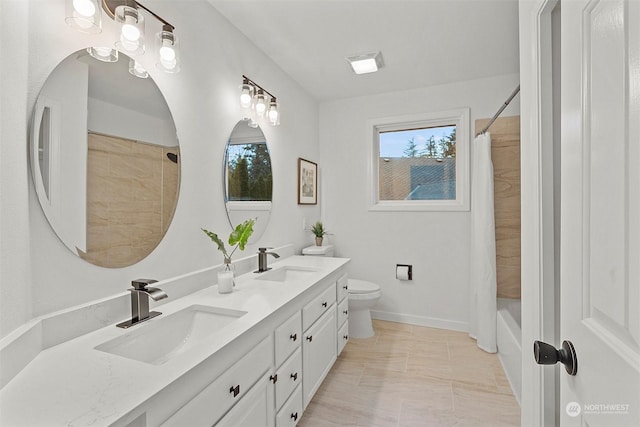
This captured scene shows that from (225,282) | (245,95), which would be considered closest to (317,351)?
(225,282)

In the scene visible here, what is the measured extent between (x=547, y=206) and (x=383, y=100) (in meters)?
2.51

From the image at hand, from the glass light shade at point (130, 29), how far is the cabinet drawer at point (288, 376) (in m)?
1.54

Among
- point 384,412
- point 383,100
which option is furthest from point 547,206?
point 383,100

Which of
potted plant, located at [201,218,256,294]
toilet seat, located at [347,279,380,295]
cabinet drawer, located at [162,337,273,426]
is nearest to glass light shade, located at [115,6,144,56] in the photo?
potted plant, located at [201,218,256,294]

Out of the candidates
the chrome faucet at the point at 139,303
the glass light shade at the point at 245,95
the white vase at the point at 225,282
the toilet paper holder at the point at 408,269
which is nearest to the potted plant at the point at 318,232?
the toilet paper holder at the point at 408,269

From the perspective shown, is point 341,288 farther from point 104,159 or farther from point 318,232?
point 104,159

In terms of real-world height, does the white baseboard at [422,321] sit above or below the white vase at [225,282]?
below

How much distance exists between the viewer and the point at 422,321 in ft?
10.3

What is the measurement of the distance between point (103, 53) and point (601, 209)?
1.65m

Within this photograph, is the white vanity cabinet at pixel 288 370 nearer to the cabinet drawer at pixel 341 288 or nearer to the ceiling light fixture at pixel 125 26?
the cabinet drawer at pixel 341 288

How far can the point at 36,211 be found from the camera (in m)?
1.00

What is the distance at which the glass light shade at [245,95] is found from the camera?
203 cm

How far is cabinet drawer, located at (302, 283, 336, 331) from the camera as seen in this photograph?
1.70 m

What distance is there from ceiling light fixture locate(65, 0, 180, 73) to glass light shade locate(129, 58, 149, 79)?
36mm
